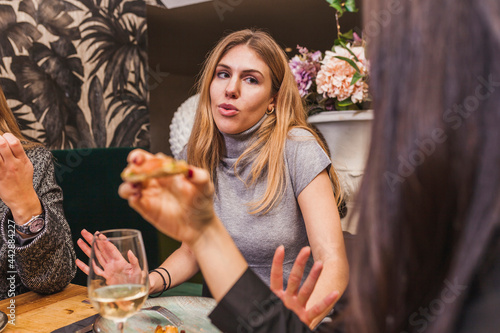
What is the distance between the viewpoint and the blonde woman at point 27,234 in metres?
1.07

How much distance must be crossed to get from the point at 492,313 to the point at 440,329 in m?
0.05

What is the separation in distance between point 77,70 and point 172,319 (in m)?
1.60

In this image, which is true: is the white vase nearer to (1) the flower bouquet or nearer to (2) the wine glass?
(1) the flower bouquet

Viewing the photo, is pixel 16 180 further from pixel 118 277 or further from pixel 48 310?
pixel 118 277

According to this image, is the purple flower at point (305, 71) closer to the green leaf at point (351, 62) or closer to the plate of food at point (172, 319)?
the green leaf at point (351, 62)

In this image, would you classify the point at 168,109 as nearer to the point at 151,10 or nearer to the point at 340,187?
the point at 151,10

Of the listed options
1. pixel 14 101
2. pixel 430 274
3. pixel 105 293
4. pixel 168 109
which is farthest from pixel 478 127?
pixel 168 109

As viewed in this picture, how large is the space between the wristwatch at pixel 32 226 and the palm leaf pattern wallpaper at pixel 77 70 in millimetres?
876

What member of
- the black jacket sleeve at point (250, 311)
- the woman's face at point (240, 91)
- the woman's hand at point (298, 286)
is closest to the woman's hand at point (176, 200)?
the black jacket sleeve at point (250, 311)

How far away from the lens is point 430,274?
501mm

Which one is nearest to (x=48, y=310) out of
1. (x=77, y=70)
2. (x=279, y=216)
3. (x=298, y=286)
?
(x=298, y=286)

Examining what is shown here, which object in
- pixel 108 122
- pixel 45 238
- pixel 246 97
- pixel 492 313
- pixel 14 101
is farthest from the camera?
pixel 108 122

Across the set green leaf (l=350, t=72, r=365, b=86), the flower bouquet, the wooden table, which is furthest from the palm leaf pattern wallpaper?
green leaf (l=350, t=72, r=365, b=86)

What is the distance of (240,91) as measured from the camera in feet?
4.81
